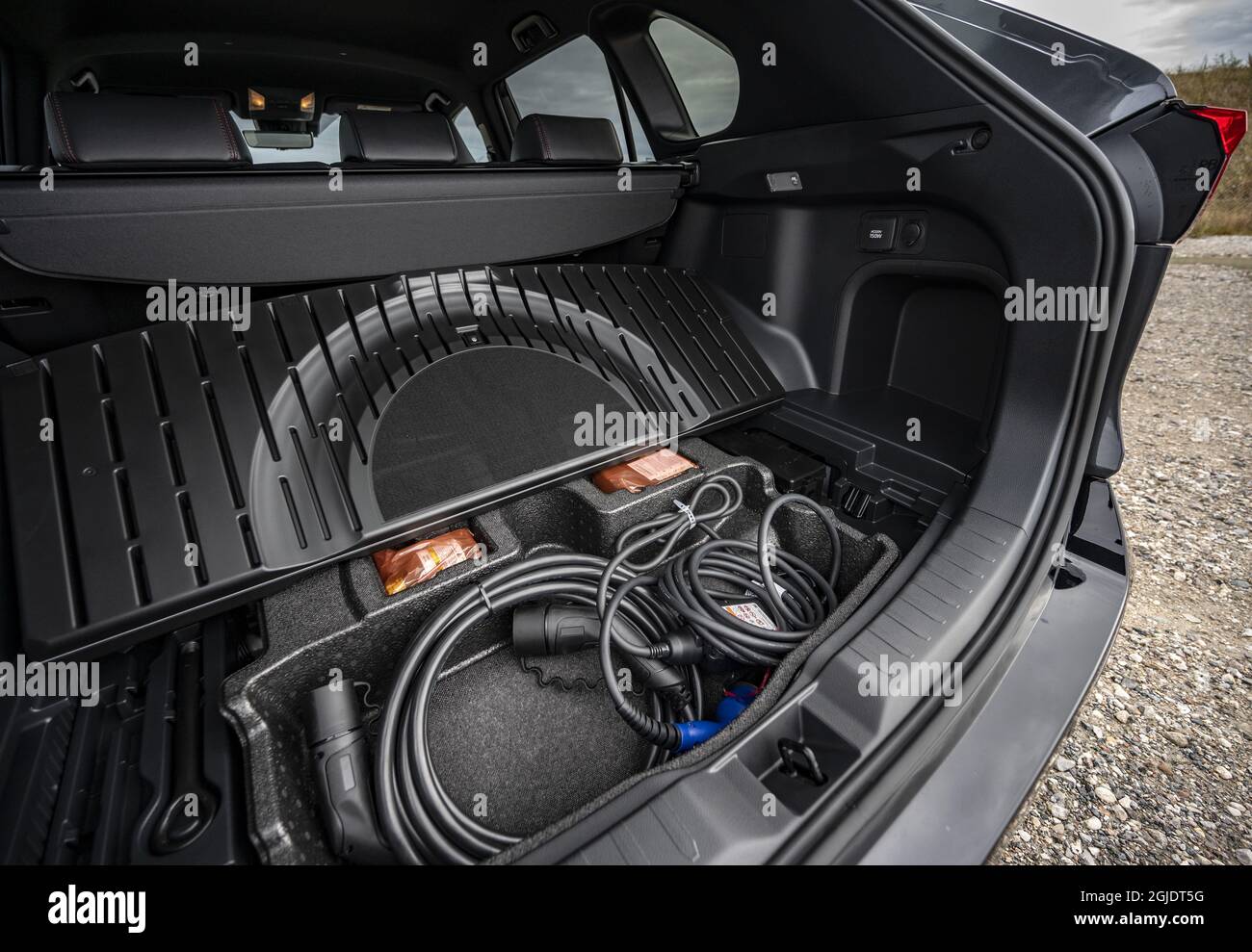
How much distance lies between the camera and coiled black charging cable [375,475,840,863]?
0.82 m

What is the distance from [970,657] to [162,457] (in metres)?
1.42

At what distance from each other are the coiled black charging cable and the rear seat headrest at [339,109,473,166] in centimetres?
143

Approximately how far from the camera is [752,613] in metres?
1.12

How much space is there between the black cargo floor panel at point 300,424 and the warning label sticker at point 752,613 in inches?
18.7

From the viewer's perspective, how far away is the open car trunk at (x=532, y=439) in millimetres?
805

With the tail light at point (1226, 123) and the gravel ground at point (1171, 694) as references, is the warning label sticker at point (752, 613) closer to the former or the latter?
the gravel ground at point (1171, 694)

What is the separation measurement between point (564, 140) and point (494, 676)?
5.59ft

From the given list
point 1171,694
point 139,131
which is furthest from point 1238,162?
point 139,131

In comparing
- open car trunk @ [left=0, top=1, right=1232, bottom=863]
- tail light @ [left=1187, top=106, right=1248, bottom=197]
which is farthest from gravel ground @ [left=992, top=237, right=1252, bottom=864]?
tail light @ [left=1187, top=106, right=1248, bottom=197]

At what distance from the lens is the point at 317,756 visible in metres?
0.88

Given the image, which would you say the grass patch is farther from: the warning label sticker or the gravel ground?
the warning label sticker

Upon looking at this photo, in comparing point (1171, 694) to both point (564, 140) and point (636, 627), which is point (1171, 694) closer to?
point (636, 627)
